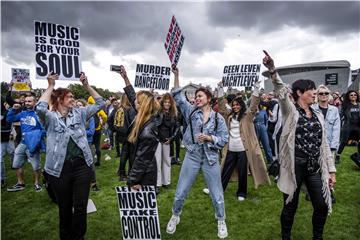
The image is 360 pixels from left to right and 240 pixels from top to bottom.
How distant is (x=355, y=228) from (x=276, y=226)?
1235 mm

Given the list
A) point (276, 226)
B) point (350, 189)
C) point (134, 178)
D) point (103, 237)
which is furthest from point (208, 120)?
point (350, 189)

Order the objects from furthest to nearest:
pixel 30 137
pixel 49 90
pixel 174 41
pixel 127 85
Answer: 1. pixel 30 137
2. pixel 174 41
3. pixel 127 85
4. pixel 49 90

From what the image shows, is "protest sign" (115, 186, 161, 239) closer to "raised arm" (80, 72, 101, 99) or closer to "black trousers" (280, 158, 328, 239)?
"raised arm" (80, 72, 101, 99)

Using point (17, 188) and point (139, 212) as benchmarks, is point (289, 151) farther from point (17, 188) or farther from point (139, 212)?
Answer: point (17, 188)

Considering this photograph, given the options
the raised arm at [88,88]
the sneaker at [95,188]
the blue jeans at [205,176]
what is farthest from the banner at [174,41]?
the sneaker at [95,188]

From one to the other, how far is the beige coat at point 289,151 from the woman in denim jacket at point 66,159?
8.33ft

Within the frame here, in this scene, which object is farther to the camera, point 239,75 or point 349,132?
point 239,75

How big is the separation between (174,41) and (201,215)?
135 inches

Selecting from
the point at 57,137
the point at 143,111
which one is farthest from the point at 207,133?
the point at 57,137

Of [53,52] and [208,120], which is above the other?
[53,52]

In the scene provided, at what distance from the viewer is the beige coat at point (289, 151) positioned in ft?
12.0

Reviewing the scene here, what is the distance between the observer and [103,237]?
14.8ft

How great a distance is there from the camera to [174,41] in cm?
586

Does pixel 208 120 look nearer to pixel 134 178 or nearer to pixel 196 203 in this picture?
pixel 134 178
